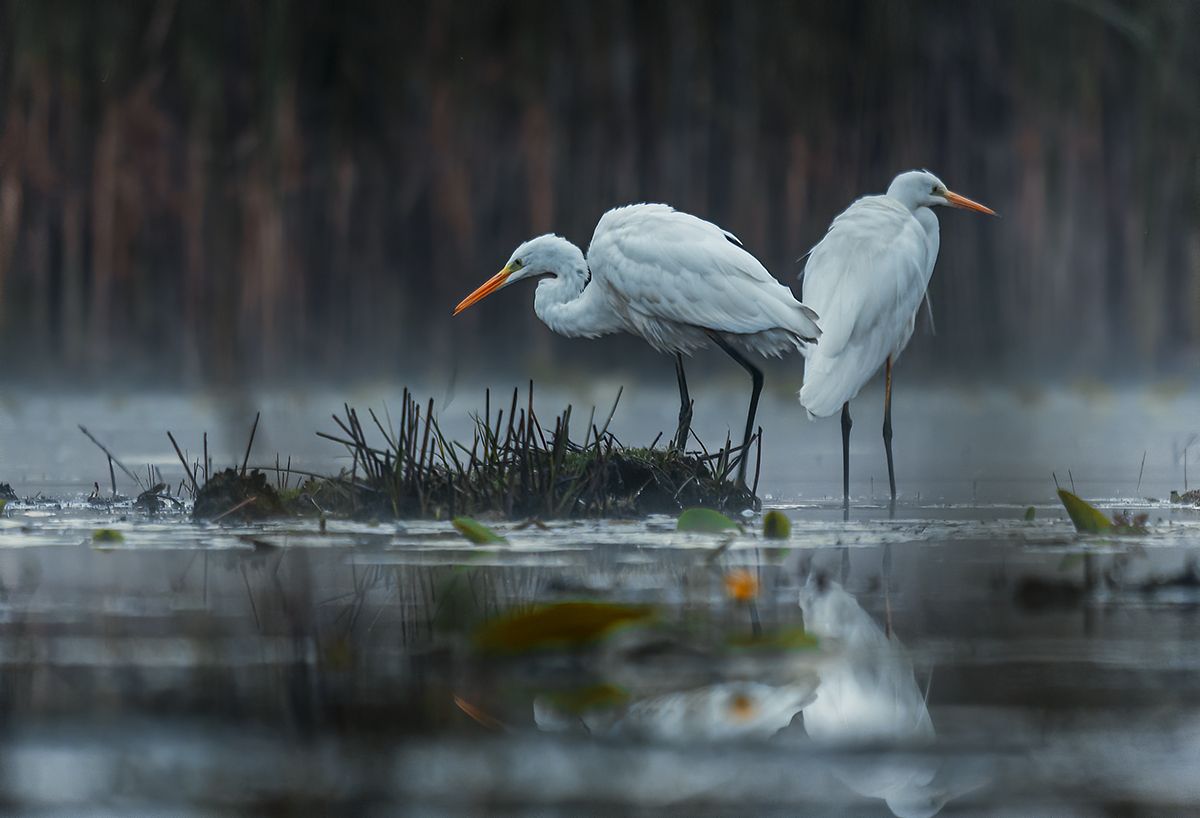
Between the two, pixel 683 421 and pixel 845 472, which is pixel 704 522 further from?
pixel 845 472

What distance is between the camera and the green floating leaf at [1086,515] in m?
4.32

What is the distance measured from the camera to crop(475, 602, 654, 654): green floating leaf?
2531 mm

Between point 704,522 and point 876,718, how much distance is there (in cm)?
228

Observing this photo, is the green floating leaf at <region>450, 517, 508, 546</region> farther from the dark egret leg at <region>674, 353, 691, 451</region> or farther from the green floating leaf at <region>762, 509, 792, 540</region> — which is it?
the dark egret leg at <region>674, 353, 691, 451</region>

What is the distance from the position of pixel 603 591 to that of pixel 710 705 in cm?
102

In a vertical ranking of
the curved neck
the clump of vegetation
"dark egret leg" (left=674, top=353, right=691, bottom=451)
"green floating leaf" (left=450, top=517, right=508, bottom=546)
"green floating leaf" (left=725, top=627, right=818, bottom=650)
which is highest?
the curved neck

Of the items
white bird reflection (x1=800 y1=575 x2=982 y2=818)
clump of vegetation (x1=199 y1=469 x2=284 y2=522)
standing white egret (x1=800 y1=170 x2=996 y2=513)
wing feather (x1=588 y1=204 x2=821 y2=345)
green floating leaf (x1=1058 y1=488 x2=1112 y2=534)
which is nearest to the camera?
white bird reflection (x1=800 y1=575 x2=982 y2=818)

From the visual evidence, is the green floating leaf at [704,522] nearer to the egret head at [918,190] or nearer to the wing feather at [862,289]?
the wing feather at [862,289]

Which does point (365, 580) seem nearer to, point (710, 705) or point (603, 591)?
point (603, 591)

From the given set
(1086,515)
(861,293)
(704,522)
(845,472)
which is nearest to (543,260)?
(861,293)

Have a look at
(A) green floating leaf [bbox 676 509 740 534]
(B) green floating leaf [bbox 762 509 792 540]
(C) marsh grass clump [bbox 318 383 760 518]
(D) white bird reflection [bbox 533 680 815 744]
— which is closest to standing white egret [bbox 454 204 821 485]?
(C) marsh grass clump [bbox 318 383 760 518]

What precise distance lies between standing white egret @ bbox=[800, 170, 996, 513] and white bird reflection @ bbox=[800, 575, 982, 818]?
3.09 metres

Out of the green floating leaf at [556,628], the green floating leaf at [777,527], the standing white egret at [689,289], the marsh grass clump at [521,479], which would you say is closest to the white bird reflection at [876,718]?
the green floating leaf at [556,628]

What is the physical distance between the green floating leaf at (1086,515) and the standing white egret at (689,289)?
4.94ft
